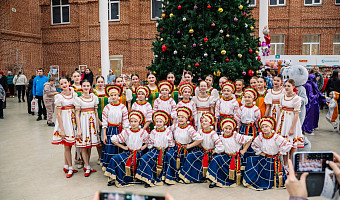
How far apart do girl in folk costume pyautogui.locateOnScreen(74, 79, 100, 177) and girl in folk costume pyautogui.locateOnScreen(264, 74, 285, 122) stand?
3294 millimetres

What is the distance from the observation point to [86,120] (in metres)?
5.15

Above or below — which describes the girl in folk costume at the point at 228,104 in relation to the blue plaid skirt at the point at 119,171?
above

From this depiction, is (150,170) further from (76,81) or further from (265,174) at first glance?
(76,81)

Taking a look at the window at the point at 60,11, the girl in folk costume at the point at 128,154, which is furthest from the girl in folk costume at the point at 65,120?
the window at the point at 60,11

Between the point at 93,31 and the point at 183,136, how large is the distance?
1667 cm

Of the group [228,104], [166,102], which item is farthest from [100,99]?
[228,104]

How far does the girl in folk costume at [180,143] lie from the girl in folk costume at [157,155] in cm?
10

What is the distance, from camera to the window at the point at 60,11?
67.3 feet

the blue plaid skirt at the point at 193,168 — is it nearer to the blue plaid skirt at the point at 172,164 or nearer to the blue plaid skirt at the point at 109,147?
the blue plaid skirt at the point at 172,164

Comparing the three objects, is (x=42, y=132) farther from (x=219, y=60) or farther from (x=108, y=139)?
(x=219, y=60)

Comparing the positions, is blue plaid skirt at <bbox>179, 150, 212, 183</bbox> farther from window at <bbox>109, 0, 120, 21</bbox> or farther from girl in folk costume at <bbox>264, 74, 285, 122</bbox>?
window at <bbox>109, 0, 120, 21</bbox>

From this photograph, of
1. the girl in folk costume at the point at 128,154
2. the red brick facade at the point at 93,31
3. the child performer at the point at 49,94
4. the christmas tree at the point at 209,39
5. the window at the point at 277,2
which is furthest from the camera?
the window at the point at 277,2

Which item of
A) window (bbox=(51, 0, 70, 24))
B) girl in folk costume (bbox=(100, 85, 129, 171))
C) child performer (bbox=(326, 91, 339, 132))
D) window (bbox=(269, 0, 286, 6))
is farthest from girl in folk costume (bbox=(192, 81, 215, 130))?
window (bbox=(51, 0, 70, 24))

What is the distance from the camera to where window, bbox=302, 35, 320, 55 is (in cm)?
1842
